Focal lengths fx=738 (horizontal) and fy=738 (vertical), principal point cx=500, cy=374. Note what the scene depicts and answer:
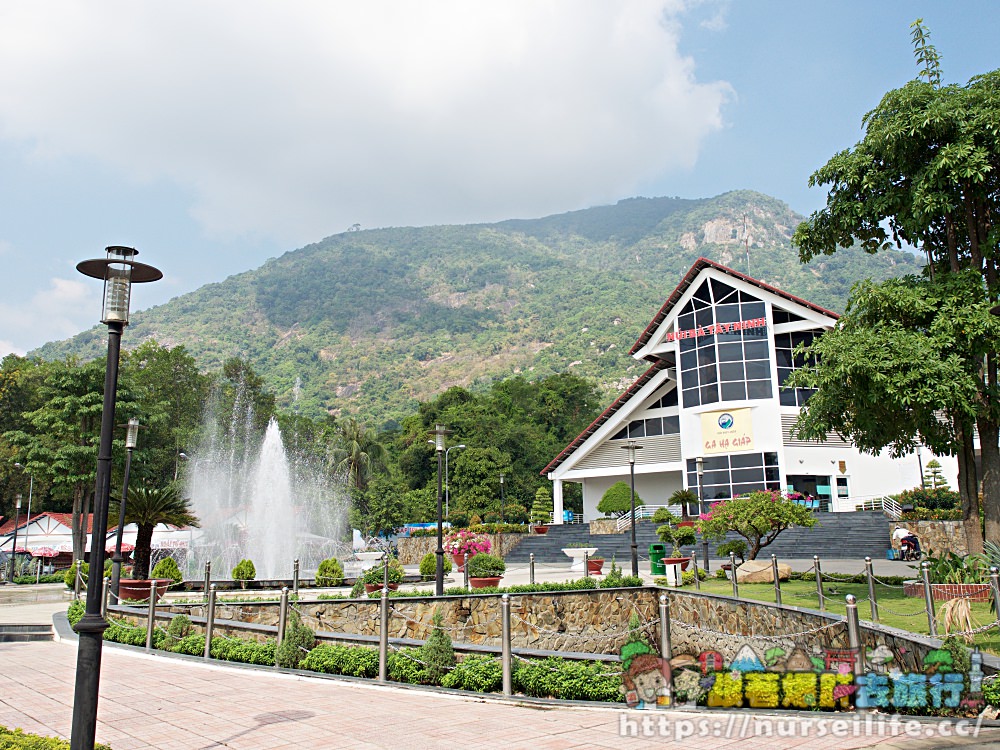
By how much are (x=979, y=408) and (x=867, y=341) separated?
8.81 feet

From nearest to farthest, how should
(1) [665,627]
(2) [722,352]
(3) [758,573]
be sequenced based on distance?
(1) [665,627], (3) [758,573], (2) [722,352]

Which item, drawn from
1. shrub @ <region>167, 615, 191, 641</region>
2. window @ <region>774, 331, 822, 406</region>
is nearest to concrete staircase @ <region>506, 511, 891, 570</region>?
window @ <region>774, 331, 822, 406</region>

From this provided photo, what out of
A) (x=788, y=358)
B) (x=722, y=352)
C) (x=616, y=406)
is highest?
(x=722, y=352)

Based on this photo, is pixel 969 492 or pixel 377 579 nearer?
pixel 969 492

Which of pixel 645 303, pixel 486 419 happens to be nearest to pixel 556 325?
pixel 645 303

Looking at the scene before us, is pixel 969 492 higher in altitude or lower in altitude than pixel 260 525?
higher

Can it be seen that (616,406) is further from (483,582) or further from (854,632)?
(854,632)

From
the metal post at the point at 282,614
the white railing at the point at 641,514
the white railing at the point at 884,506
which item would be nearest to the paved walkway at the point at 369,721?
the metal post at the point at 282,614

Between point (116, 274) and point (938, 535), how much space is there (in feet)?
100

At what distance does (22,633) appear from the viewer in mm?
15578

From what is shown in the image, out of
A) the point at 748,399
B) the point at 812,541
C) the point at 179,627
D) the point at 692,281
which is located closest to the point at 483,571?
the point at 179,627

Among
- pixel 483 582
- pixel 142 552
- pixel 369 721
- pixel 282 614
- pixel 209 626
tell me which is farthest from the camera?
pixel 142 552

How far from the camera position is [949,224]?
15.8 metres

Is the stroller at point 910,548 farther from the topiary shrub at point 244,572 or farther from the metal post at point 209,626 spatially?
the metal post at point 209,626
